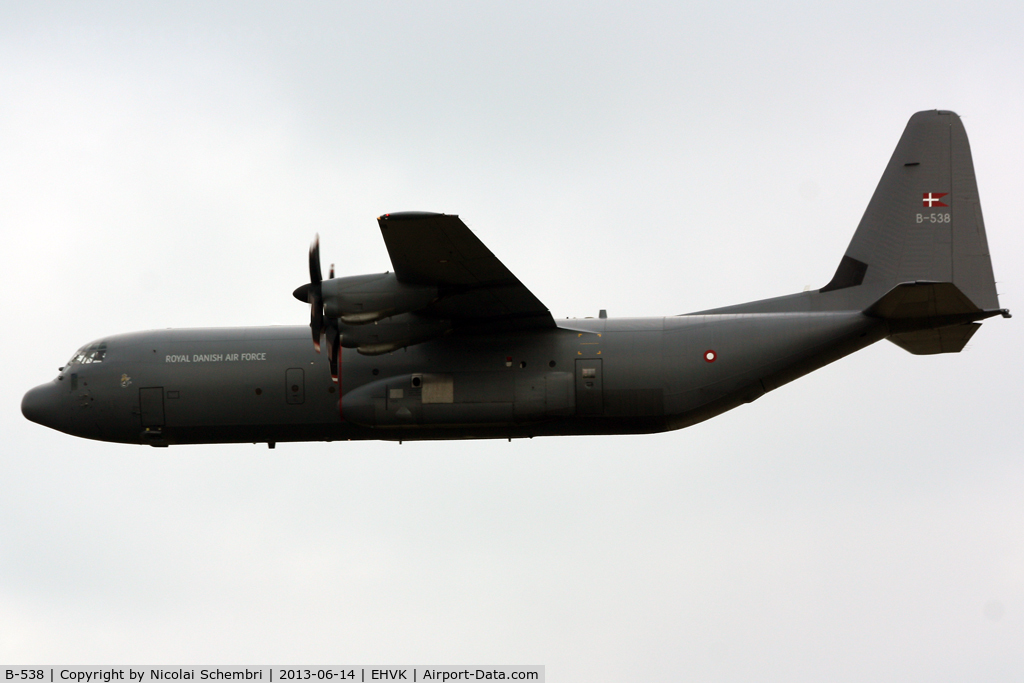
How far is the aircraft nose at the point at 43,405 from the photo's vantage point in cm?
2472

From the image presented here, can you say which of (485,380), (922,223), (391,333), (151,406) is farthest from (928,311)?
(151,406)

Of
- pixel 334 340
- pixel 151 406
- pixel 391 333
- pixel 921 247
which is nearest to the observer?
pixel 334 340

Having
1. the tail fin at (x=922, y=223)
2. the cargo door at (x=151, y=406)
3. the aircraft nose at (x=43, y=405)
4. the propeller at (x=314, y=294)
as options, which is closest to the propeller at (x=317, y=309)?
the propeller at (x=314, y=294)

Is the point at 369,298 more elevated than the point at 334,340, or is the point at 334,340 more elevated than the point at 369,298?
the point at 369,298

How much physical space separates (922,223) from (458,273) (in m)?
9.27

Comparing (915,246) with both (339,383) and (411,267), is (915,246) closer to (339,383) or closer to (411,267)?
(411,267)

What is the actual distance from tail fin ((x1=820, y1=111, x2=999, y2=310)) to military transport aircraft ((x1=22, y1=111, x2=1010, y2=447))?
3cm

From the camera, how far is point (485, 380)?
22.8 meters

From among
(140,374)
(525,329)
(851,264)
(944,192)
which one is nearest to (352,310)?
(525,329)

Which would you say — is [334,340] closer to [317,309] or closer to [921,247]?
[317,309]

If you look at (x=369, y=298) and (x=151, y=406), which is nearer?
(x=369, y=298)

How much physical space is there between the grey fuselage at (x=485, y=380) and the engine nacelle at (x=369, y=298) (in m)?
1.87

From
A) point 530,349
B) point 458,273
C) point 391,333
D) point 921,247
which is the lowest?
point 530,349

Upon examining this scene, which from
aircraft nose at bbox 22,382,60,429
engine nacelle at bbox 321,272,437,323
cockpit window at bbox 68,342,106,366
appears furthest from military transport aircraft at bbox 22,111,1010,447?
aircraft nose at bbox 22,382,60,429
